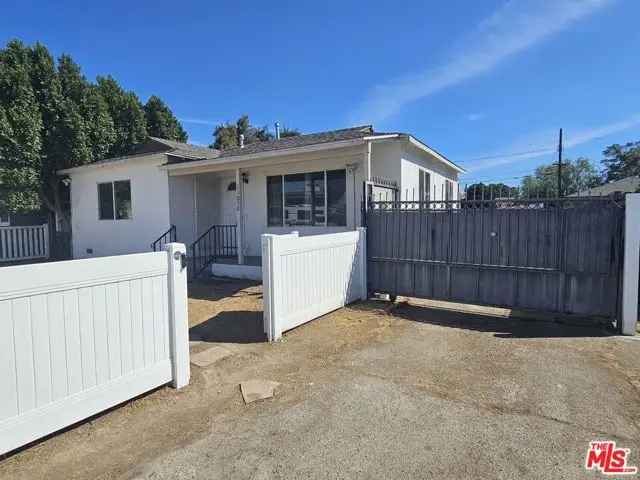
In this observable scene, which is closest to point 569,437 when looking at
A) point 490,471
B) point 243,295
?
point 490,471

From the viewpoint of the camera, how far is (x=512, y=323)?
18.7 feet

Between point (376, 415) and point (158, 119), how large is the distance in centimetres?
1920

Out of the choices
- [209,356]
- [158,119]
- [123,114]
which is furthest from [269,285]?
[158,119]

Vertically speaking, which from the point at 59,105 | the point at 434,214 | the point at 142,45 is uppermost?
the point at 142,45

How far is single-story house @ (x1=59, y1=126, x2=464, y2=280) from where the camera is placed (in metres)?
8.62

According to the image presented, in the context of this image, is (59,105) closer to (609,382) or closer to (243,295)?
(243,295)

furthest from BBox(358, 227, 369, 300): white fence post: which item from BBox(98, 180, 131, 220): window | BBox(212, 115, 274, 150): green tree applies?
BBox(212, 115, 274, 150): green tree

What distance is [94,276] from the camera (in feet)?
9.22

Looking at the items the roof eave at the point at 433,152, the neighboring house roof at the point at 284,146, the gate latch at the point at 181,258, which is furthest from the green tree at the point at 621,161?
the gate latch at the point at 181,258

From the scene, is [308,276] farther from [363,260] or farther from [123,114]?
[123,114]

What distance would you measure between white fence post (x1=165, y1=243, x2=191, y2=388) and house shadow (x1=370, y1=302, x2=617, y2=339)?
372cm

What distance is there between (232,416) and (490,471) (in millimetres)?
1938

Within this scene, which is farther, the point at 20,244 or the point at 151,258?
the point at 20,244

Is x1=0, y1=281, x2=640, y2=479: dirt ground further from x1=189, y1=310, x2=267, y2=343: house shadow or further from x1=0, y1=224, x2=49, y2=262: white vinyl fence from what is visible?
x1=0, y1=224, x2=49, y2=262: white vinyl fence
